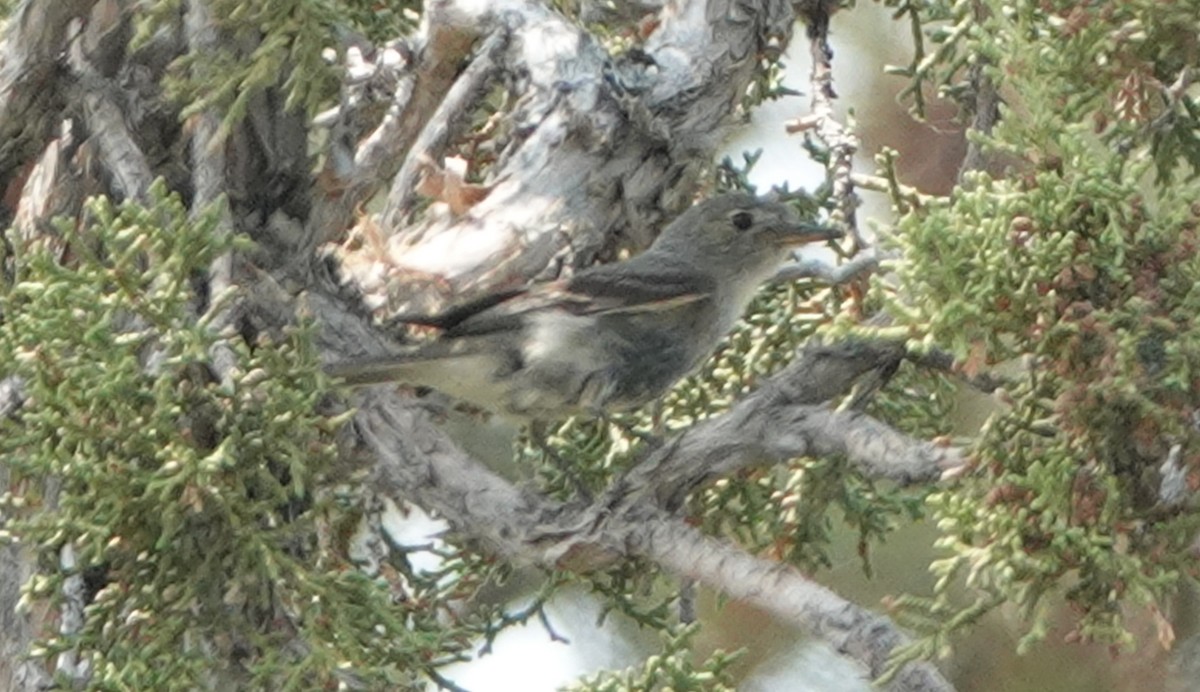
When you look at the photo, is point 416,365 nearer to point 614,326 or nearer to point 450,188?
point 450,188

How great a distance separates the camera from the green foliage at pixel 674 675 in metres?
3.55

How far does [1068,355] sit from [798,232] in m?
1.68

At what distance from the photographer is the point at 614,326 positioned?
187 inches

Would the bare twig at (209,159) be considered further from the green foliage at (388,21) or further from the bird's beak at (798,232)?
the bird's beak at (798,232)

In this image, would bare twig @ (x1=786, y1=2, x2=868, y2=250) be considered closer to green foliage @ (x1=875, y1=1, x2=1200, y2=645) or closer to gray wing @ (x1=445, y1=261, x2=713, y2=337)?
gray wing @ (x1=445, y1=261, x2=713, y2=337)

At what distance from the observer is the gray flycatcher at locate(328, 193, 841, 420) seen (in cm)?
449

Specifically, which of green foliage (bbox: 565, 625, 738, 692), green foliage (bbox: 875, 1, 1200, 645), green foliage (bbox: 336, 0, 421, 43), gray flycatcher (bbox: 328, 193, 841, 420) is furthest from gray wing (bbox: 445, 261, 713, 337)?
green foliage (bbox: 875, 1, 1200, 645)

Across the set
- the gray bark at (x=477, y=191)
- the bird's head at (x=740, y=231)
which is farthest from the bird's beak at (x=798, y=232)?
the gray bark at (x=477, y=191)

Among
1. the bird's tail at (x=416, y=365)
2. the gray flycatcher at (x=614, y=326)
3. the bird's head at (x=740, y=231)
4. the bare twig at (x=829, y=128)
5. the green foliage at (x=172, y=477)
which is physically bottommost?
the green foliage at (x=172, y=477)

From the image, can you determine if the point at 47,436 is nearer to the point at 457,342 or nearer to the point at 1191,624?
the point at 457,342

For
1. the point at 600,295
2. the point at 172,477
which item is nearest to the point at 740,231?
the point at 600,295

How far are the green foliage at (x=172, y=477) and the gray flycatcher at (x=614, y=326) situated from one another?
0.80 m

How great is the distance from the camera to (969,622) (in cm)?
327

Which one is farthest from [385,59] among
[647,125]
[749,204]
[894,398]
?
[894,398]
